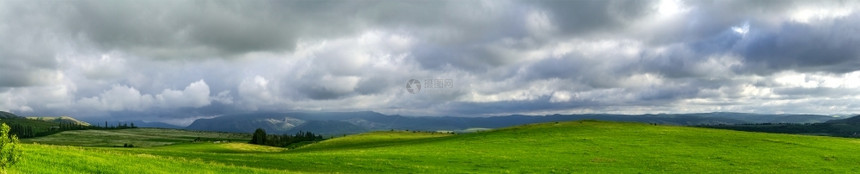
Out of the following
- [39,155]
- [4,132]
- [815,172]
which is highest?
[4,132]

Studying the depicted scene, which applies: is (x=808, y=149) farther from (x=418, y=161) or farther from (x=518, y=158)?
(x=418, y=161)

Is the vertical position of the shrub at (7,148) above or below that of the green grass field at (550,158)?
above

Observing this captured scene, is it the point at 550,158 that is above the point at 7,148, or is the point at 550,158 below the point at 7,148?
below

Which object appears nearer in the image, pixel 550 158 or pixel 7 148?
pixel 7 148

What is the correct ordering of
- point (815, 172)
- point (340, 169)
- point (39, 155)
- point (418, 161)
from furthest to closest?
1. point (418, 161)
2. point (815, 172)
3. point (340, 169)
4. point (39, 155)

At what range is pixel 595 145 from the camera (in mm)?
72438

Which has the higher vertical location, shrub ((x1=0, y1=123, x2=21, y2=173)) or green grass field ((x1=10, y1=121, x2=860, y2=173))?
shrub ((x1=0, y1=123, x2=21, y2=173))

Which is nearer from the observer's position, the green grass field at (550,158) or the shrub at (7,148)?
the shrub at (7,148)

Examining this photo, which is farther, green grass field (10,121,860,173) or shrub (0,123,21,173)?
green grass field (10,121,860,173)

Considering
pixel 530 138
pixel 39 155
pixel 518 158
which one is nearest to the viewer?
pixel 39 155

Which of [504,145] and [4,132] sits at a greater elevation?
[4,132]

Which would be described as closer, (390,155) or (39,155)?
(39,155)

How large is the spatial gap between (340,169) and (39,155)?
2370 centimetres

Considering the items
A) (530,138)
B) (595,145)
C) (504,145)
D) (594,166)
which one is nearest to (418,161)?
(594,166)
